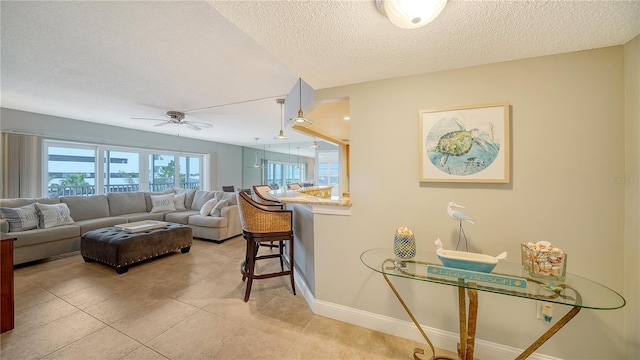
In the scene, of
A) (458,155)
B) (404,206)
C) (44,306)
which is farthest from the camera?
(44,306)

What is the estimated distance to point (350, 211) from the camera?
189 centimetres

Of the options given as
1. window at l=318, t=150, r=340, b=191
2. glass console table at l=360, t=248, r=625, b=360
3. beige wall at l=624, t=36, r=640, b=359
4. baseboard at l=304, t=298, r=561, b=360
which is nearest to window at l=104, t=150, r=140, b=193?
window at l=318, t=150, r=340, b=191

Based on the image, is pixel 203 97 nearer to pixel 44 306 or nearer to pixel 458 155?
pixel 44 306

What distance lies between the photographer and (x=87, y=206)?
13.3 feet

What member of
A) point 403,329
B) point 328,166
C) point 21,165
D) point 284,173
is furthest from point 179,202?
point 284,173

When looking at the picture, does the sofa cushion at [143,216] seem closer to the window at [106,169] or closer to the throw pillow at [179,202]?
the throw pillow at [179,202]

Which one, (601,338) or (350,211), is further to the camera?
(350,211)

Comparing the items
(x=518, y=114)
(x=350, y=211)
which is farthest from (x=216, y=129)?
(x=518, y=114)

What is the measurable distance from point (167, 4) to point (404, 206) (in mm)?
2204

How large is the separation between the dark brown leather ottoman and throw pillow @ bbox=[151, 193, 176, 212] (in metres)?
1.56

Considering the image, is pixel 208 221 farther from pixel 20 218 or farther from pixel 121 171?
pixel 121 171

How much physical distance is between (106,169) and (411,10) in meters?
6.86

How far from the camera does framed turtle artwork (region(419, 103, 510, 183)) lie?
145 cm

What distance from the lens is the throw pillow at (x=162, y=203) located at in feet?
15.9
